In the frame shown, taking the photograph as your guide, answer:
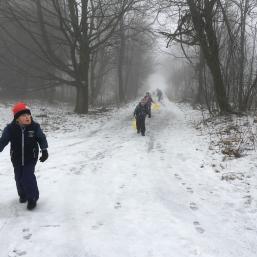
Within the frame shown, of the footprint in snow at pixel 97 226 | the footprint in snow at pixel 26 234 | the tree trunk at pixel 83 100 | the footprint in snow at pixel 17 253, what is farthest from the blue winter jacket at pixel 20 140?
the tree trunk at pixel 83 100

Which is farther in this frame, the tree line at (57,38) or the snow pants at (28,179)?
the tree line at (57,38)

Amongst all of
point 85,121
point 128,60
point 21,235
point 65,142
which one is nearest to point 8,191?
point 21,235

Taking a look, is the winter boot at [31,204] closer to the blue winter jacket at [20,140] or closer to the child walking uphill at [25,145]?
the child walking uphill at [25,145]

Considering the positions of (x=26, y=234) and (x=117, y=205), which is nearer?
(x=26, y=234)

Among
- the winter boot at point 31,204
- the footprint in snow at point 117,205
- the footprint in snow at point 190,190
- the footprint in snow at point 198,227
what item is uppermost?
the winter boot at point 31,204

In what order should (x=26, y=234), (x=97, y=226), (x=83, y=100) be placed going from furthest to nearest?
(x=83, y=100)
(x=97, y=226)
(x=26, y=234)

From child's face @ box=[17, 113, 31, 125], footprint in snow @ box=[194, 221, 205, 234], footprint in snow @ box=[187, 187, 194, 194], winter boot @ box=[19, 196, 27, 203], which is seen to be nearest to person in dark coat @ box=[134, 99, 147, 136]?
footprint in snow @ box=[187, 187, 194, 194]

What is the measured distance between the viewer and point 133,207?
6.12m

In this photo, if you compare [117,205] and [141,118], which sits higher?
[141,118]

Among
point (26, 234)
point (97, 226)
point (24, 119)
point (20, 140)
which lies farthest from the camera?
point (20, 140)

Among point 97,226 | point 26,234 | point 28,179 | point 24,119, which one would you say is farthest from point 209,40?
point 26,234

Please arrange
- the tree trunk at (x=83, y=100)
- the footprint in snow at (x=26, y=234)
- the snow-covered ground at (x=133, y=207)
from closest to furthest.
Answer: the snow-covered ground at (x=133, y=207) → the footprint in snow at (x=26, y=234) → the tree trunk at (x=83, y=100)

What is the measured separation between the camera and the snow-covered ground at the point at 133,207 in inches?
184

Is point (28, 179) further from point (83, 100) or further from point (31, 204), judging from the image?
point (83, 100)
